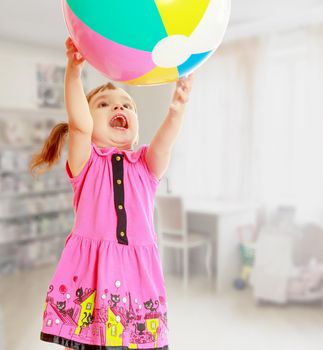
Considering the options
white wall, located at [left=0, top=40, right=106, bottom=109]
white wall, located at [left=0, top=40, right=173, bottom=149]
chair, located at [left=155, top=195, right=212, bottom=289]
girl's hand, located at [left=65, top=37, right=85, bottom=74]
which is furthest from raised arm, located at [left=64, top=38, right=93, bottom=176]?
white wall, located at [left=0, top=40, right=106, bottom=109]

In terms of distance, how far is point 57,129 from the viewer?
1.12m

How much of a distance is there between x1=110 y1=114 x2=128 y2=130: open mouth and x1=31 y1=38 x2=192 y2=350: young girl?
1.2 inches

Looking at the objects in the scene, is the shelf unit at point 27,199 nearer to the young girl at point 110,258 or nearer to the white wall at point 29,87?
the white wall at point 29,87

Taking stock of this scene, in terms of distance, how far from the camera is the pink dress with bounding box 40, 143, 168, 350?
0.98m

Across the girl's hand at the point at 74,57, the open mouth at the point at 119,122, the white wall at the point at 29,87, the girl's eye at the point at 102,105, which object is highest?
the white wall at the point at 29,87

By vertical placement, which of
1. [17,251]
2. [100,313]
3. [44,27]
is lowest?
[17,251]

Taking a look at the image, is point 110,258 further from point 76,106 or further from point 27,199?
point 27,199

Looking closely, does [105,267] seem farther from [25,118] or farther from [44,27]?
[25,118]

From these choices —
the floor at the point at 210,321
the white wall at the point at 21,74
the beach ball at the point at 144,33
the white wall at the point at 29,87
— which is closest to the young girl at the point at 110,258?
the beach ball at the point at 144,33

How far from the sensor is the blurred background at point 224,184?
2.65 m

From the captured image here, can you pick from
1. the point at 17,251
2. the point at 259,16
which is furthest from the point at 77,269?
the point at 17,251

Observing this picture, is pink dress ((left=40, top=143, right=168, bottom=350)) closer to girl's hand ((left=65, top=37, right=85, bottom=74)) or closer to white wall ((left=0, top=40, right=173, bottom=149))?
girl's hand ((left=65, top=37, right=85, bottom=74))

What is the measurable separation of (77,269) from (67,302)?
0.07 m

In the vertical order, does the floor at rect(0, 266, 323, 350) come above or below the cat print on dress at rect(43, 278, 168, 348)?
below
